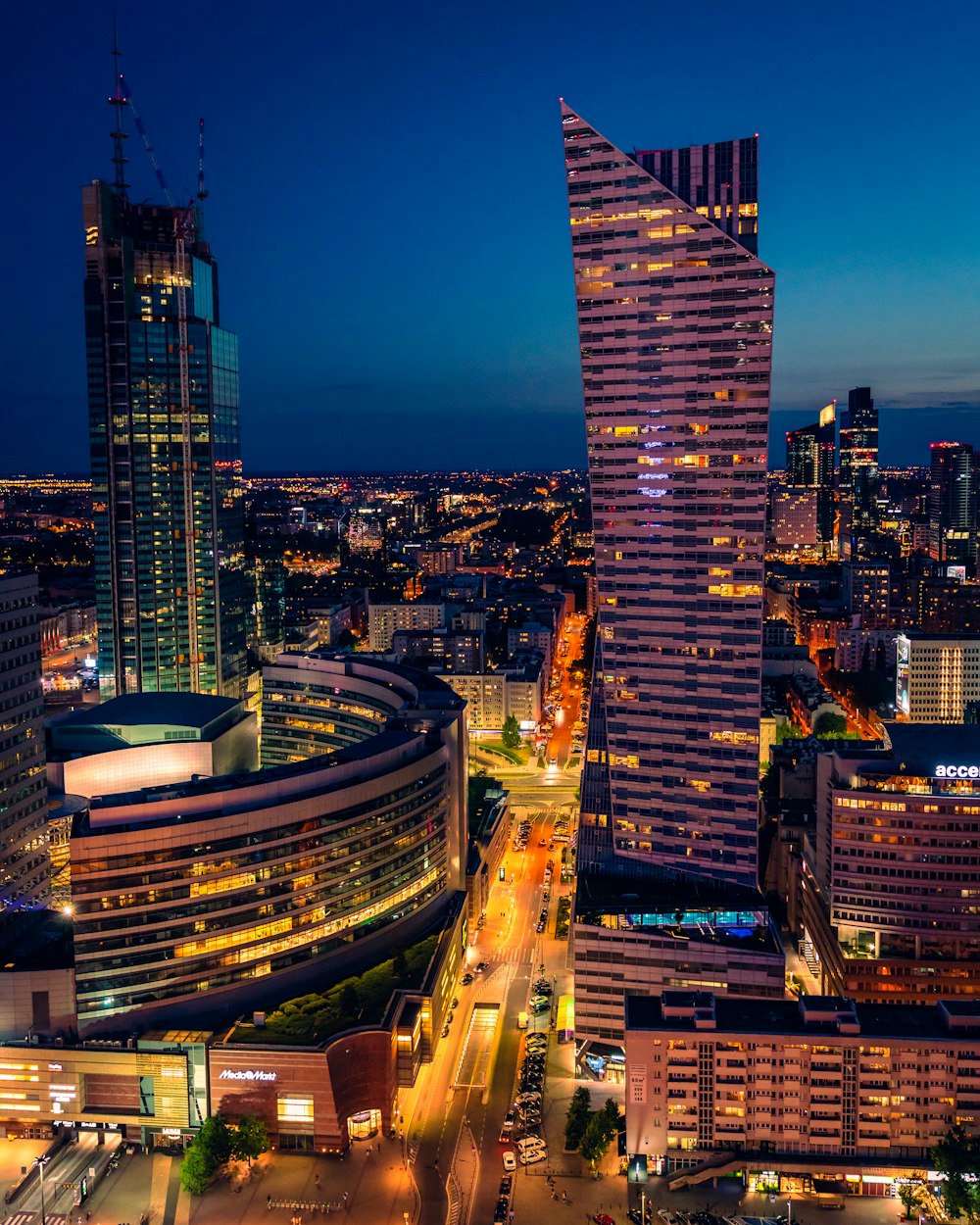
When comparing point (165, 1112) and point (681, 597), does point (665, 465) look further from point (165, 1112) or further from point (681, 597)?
point (165, 1112)

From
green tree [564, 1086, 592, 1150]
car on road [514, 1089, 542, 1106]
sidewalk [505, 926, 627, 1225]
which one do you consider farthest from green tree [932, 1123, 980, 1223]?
car on road [514, 1089, 542, 1106]

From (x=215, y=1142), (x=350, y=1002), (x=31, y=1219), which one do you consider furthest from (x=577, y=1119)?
(x=31, y=1219)

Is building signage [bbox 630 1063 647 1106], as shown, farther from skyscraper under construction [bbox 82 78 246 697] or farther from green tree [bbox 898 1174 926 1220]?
skyscraper under construction [bbox 82 78 246 697]

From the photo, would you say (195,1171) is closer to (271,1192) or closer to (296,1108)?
(271,1192)

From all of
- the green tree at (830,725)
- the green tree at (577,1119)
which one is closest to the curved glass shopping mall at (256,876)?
the green tree at (577,1119)

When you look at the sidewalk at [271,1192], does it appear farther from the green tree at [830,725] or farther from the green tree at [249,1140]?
the green tree at [830,725]

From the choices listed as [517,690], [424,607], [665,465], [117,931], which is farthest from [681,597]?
[424,607]
